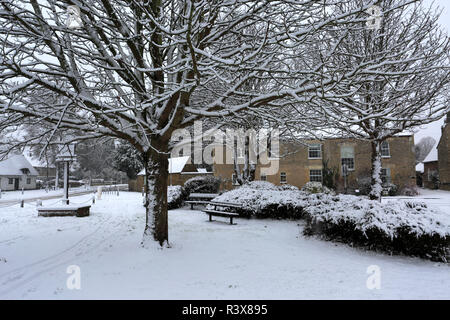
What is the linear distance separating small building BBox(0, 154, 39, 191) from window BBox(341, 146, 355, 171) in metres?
42.7

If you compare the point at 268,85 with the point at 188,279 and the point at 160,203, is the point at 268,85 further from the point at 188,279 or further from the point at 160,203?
the point at 188,279

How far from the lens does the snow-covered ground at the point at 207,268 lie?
421 centimetres

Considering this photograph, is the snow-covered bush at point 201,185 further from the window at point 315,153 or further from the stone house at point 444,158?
the stone house at point 444,158

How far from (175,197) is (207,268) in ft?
36.9

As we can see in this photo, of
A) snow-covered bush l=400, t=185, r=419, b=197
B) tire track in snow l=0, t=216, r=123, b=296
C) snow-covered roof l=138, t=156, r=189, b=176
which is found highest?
snow-covered roof l=138, t=156, r=189, b=176

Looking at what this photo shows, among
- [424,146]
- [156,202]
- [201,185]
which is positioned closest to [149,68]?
[156,202]

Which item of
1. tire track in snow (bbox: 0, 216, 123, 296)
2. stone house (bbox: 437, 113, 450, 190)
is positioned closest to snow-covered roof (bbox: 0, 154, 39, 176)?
tire track in snow (bbox: 0, 216, 123, 296)

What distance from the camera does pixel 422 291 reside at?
4227mm

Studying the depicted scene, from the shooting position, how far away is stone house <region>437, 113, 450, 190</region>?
29595 millimetres

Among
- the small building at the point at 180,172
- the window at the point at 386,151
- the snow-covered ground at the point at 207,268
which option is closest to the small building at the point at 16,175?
the small building at the point at 180,172

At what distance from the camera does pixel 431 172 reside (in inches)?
1321

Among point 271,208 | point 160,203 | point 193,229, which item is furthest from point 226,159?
point 160,203

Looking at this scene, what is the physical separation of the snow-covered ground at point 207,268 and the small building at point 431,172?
33.9 meters

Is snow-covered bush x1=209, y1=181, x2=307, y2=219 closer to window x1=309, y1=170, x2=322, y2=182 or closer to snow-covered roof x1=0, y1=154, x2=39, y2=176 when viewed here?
window x1=309, y1=170, x2=322, y2=182
